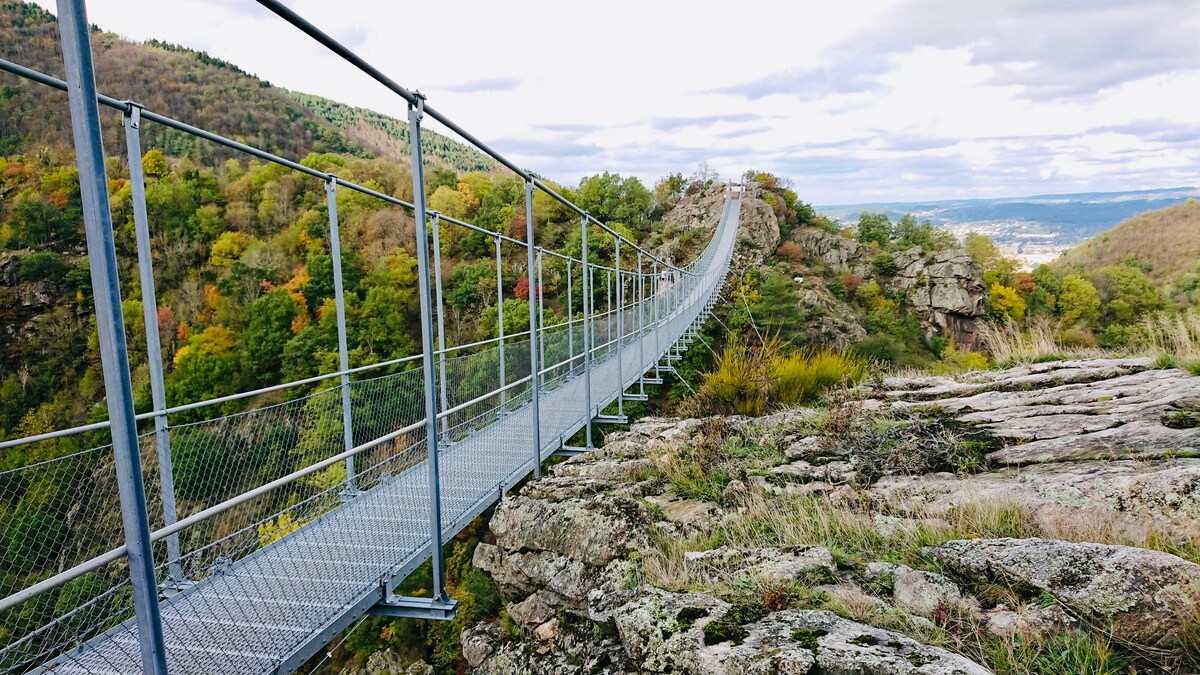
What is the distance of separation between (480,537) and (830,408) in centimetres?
892

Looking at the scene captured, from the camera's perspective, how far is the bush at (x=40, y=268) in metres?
28.6

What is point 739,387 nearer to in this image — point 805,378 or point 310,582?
point 805,378

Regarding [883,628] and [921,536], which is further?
[921,536]

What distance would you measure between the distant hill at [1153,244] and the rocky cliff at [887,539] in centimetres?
4131

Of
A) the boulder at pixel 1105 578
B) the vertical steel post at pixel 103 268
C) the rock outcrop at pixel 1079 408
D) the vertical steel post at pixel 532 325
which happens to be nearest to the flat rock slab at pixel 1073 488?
the rock outcrop at pixel 1079 408

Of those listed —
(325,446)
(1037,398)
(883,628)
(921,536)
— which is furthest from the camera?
(325,446)

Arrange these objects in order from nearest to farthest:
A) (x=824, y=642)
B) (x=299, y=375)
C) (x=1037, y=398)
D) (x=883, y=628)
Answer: (x=824, y=642)
(x=883, y=628)
(x=1037, y=398)
(x=299, y=375)

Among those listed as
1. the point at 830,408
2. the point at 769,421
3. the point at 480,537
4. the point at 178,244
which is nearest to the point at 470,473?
the point at 769,421

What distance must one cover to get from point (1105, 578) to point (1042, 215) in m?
81.4

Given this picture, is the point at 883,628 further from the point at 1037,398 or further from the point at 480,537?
the point at 480,537

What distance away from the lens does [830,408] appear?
16.0 feet

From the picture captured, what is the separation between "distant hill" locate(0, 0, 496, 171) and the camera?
105 feet

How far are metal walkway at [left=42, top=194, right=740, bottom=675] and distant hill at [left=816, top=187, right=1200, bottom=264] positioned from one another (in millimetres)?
49604

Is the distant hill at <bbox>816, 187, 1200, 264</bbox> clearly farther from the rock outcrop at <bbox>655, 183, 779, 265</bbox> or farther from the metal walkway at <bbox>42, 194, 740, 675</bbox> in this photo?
the metal walkway at <bbox>42, 194, 740, 675</bbox>
